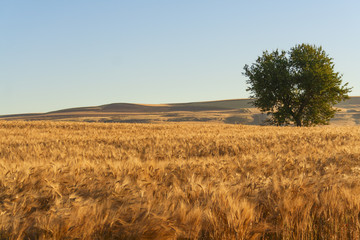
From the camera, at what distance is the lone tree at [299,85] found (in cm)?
2872

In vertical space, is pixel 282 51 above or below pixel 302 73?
above

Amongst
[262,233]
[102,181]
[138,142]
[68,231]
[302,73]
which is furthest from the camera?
[302,73]

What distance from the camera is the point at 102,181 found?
3557 millimetres

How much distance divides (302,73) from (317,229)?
28668mm

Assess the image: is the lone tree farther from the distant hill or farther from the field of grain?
the field of grain

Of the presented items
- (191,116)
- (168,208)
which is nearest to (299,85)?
(168,208)

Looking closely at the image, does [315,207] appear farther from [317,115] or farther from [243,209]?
[317,115]

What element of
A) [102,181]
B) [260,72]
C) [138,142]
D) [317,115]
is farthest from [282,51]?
[102,181]

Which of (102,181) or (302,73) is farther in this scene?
(302,73)

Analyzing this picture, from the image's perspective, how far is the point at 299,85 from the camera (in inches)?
1157

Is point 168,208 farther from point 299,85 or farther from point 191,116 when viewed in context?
point 191,116

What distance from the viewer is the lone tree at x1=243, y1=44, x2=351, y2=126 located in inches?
1131

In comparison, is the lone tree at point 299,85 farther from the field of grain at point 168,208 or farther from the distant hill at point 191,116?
the field of grain at point 168,208

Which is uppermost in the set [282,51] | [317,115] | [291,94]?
[282,51]
